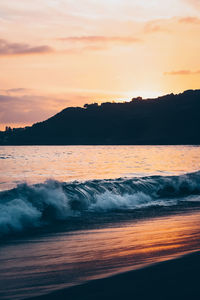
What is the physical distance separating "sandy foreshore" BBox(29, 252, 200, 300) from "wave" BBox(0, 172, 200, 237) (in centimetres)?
437

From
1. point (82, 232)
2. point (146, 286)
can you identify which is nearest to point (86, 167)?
point (82, 232)

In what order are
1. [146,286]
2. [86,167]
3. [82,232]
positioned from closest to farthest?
[146,286], [82,232], [86,167]

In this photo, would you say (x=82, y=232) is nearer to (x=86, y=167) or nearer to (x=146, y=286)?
(x=146, y=286)

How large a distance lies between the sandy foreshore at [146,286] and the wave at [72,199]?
14.4 feet

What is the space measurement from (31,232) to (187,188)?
12.3 meters

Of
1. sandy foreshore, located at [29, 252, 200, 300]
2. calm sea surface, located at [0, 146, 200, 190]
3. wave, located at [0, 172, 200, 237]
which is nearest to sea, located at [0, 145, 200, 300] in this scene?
wave, located at [0, 172, 200, 237]

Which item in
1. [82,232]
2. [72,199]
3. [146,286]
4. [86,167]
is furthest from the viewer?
[86,167]

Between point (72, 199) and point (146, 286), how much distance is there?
887 centimetres

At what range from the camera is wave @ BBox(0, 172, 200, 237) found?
9.96 m

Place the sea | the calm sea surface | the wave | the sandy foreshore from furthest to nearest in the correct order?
the calm sea surface, the wave, the sea, the sandy foreshore

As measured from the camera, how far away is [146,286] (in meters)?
4.54

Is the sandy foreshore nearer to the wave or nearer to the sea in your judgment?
the sea

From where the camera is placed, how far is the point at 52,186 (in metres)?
13.3

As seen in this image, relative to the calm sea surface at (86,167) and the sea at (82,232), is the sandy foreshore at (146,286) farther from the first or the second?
the calm sea surface at (86,167)
